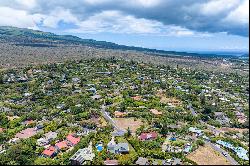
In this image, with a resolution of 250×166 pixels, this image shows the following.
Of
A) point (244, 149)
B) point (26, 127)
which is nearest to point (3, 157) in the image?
point (26, 127)

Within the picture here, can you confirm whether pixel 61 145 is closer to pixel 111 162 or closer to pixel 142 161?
pixel 111 162

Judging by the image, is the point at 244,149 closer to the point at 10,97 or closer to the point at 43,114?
the point at 43,114

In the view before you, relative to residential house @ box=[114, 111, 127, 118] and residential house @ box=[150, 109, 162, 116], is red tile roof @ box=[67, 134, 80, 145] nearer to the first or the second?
residential house @ box=[114, 111, 127, 118]

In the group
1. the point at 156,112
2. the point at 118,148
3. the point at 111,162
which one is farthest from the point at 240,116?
the point at 111,162

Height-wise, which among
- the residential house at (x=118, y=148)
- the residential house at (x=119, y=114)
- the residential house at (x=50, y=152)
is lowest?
the residential house at (x=50, y=152)

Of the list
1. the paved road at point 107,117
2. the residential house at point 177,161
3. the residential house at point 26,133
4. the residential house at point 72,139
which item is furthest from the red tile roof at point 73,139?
the residential house at point 177,161

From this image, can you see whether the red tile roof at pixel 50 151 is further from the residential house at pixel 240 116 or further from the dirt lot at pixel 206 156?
the residential house at pixel 240 116
